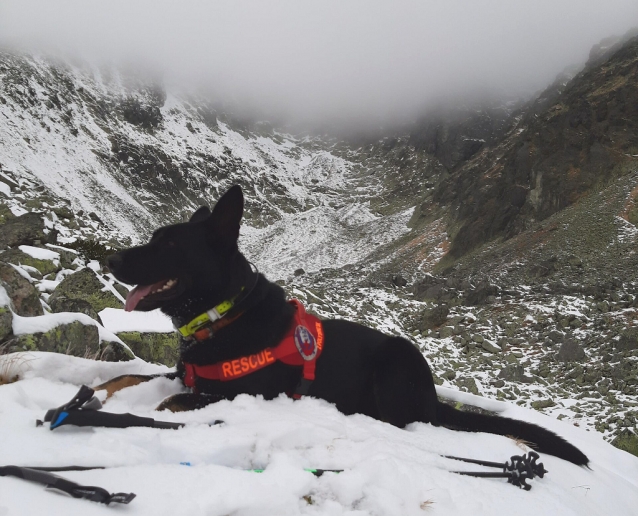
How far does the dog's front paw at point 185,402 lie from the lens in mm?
2465

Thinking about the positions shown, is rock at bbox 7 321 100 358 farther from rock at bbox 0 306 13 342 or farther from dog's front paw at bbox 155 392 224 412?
dog's front paw at bbox 155 392 224 412

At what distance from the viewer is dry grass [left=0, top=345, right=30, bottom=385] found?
2.16 meters

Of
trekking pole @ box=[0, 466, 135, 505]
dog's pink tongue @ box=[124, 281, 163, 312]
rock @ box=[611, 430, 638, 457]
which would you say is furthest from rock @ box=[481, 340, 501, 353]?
trekking pole @ box=[0, 466, 135, 505]

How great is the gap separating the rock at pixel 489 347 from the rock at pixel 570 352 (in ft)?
5.63

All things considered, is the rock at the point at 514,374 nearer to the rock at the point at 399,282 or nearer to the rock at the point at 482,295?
the rock at the point at 482,295

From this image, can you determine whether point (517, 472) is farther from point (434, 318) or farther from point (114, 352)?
point (434, 318)

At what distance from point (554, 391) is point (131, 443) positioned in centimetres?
1013

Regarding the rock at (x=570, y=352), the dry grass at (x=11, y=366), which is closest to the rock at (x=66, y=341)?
the dry grass at (x=11, y=366)

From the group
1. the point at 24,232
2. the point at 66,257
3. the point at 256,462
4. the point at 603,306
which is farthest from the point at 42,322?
the point at 603,306

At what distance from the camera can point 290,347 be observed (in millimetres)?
2922

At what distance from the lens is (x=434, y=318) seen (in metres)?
15.4

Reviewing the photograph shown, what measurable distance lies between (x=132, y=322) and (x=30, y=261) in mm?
3395

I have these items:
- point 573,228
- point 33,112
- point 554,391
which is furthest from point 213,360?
point 33,112

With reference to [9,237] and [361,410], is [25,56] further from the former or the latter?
[361,410]
